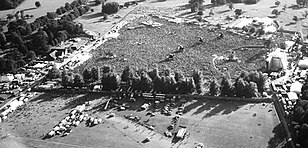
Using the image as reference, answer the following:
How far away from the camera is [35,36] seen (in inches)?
1993

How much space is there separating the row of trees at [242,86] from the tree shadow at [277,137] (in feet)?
16.2

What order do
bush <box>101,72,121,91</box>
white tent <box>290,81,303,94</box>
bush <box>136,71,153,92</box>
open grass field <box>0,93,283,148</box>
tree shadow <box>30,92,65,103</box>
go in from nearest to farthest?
open grass field <box>0,93,283,148</box> < white tent <box>290,81,303,94</box> < bush <box>136,71,153,92</box> < bush <box>101,72,121,91</box> < tree shadow <box>30,92,65,103</box>

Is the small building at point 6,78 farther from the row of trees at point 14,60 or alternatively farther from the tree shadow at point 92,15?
the tree shadow at point 92,15

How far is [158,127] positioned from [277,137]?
9160mm

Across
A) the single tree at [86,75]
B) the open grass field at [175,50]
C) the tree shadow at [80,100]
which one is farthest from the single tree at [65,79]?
the open grass field at [175,50]

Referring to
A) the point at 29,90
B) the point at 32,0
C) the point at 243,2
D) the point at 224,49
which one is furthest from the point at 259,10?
the point at 32,0

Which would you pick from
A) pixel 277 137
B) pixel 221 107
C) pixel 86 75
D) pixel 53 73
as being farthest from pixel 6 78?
pixel 277 137

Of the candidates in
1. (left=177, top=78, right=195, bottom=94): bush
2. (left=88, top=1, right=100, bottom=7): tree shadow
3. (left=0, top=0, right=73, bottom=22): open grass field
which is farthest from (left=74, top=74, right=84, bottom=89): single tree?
(left=88, top=1, right=100, bottom=7): tree shadow

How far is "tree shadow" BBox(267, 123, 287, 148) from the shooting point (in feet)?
83.7

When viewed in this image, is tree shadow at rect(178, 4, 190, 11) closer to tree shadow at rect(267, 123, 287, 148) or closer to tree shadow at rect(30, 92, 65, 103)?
tree shadow at rect(30, 92, 65, 103)

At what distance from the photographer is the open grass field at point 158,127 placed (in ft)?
87.8

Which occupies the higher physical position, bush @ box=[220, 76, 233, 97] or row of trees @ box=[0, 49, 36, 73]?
row of trees @ box=[0, 49, 36, 73]

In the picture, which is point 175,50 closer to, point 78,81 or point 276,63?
point 276,63

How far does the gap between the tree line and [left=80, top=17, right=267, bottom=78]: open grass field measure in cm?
731
